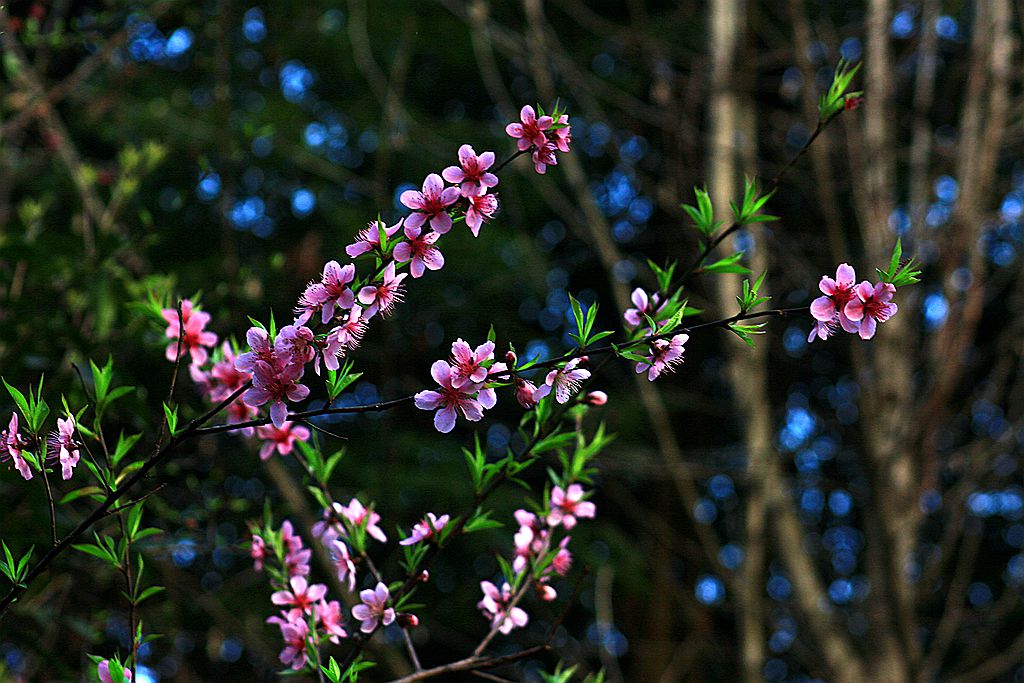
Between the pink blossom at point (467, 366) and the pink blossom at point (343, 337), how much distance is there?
0.10 metres

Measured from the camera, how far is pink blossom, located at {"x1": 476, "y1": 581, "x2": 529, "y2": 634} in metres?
1.36

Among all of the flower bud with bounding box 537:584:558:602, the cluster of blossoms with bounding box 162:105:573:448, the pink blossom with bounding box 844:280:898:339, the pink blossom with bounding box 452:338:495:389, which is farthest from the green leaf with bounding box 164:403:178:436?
the pink blossom with bounding box 844:280:898:339

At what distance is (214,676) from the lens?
5656 millimetres

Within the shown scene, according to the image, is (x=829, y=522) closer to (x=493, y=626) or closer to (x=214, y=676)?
Result: (x=214, y=676)

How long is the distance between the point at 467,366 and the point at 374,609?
16.5 inches

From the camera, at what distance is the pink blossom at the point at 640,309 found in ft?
4.13

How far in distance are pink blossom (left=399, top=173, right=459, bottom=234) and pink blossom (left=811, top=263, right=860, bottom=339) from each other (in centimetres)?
41

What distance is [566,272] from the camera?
678cm

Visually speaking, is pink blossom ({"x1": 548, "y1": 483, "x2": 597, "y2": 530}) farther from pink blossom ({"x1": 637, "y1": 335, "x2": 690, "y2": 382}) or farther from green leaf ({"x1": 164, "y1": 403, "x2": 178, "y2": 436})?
green leaf ({"x1": 164, "y1": 403, "x2": 178, "y2": 436})

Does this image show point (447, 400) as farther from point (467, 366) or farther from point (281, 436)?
point (281, 436)

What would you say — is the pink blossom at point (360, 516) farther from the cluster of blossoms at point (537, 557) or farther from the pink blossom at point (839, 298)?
the pink blossom at point (839, 298)

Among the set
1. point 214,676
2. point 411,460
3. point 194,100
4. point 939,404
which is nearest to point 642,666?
point 411,460

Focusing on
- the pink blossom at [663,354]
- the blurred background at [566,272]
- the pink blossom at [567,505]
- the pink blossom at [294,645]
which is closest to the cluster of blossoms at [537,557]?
the pink blossom at [567,505]

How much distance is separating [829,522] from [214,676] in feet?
16.2
